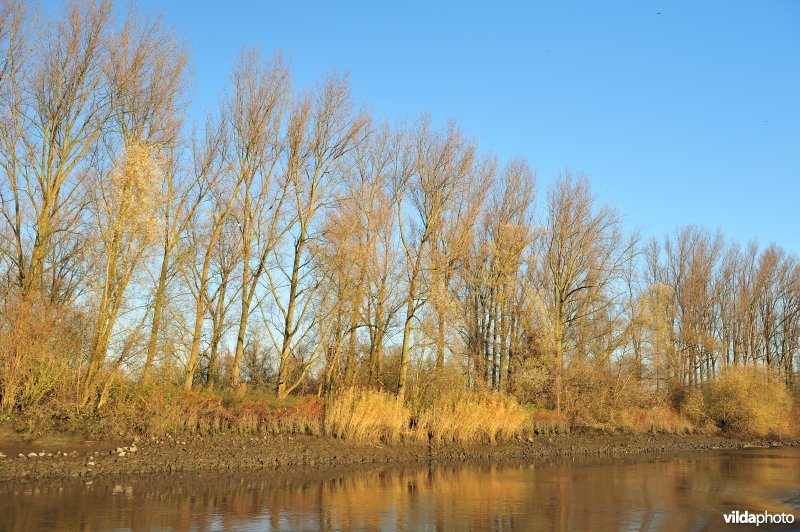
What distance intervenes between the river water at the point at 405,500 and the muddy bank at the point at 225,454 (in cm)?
97

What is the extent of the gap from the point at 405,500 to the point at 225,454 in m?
6.57

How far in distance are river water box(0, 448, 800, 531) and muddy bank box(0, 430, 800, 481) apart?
974 millimetres

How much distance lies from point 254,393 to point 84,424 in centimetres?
683

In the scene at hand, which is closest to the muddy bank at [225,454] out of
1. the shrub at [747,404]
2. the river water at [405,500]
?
the river water at [405,500]

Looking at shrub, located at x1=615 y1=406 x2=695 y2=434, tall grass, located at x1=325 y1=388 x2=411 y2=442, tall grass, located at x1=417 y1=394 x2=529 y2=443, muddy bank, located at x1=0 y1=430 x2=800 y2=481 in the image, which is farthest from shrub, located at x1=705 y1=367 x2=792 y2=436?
tall grass, located at x1=325 y1=388 x2=411 y2=442

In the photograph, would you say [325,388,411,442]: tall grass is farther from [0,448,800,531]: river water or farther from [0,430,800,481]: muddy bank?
[0,448,800,531]: river water

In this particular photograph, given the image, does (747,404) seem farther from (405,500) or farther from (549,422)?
(405,500)

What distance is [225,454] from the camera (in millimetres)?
17984

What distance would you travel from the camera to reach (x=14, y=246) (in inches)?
774

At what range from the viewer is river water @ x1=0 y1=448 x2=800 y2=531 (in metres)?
11.0

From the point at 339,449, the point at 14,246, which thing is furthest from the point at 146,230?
the point at 339,449

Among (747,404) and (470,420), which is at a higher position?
(747,404)

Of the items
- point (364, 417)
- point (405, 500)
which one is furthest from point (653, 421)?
point (405, 500)

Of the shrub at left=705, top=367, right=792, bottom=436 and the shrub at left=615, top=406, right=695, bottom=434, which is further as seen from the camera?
the shrub at left=705, top=367, right=792, bottom=436
